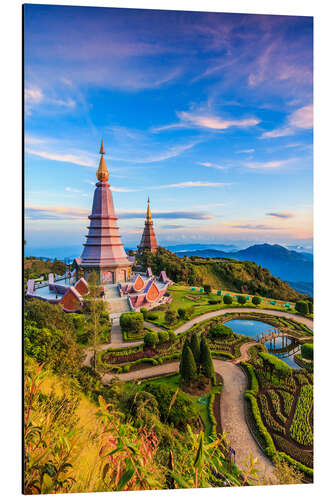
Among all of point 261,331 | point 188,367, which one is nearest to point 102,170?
point 188,367

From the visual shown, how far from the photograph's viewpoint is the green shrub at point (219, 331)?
6613mm

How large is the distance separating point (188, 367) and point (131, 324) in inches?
80.0

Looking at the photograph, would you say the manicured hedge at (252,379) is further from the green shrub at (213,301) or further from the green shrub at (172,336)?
the green shrub at (213,301)

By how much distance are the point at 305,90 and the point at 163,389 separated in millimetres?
6173

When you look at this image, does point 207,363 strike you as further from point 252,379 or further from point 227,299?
point 227,299

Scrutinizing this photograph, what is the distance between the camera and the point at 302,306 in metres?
5.86

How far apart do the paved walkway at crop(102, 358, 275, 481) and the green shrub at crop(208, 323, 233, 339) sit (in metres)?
0.87

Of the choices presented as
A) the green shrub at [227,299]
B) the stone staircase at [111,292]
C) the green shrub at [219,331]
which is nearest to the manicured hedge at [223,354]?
the green shrub at [219,331]

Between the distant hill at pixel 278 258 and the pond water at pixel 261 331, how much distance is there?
67.8 inches

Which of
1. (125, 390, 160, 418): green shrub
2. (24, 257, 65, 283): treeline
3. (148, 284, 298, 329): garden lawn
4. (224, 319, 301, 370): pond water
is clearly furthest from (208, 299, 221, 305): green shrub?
(24, 257, 65, 283): treeline

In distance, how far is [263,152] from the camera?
16.8ft

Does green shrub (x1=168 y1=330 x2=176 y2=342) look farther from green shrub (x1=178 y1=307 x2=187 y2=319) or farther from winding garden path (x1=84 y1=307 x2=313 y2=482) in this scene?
green shrub (x1=178 y1=307 x2=187 y2=319)

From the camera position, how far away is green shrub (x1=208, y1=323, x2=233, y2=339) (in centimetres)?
661

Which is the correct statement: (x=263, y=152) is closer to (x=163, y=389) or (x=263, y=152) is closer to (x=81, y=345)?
(x=163, y=389)
